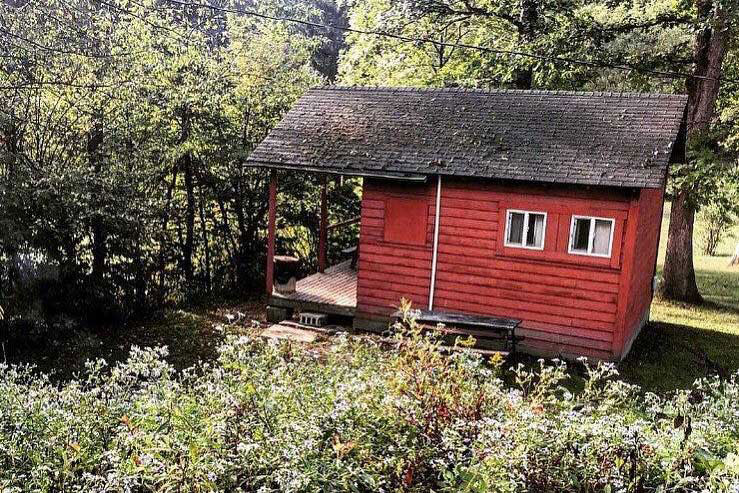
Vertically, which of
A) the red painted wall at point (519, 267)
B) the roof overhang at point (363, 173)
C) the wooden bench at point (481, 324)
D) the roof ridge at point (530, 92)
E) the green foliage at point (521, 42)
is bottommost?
the wooden bench at point (481, 324)

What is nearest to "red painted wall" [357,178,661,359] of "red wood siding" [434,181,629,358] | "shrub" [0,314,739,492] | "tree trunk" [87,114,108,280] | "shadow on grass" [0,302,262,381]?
"red wood siding" [434,181,629,358]

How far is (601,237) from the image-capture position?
11016 mm

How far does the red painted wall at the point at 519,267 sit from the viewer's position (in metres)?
11.0

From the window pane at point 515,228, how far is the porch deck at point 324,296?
3.27 metres

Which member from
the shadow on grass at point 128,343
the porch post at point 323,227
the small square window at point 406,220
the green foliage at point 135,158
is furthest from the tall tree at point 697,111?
the shadow on grass at point 128,343

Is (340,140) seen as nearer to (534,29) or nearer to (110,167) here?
(110,167)

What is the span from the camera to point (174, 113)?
14461 millimetres

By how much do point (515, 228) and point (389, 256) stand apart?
93.9 inches

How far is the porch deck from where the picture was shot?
505 inches

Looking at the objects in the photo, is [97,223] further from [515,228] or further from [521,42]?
[521,42]

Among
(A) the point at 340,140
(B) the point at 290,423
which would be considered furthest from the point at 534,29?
(B) the point at 290,423

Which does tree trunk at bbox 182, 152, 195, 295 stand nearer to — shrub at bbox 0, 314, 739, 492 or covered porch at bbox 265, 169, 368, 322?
covered porch at bbox 265, 169, 368, 322

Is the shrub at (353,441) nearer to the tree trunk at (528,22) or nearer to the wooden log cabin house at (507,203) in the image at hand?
the wooden log cabin house at (507,203)

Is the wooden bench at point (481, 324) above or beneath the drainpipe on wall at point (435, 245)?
beneath
